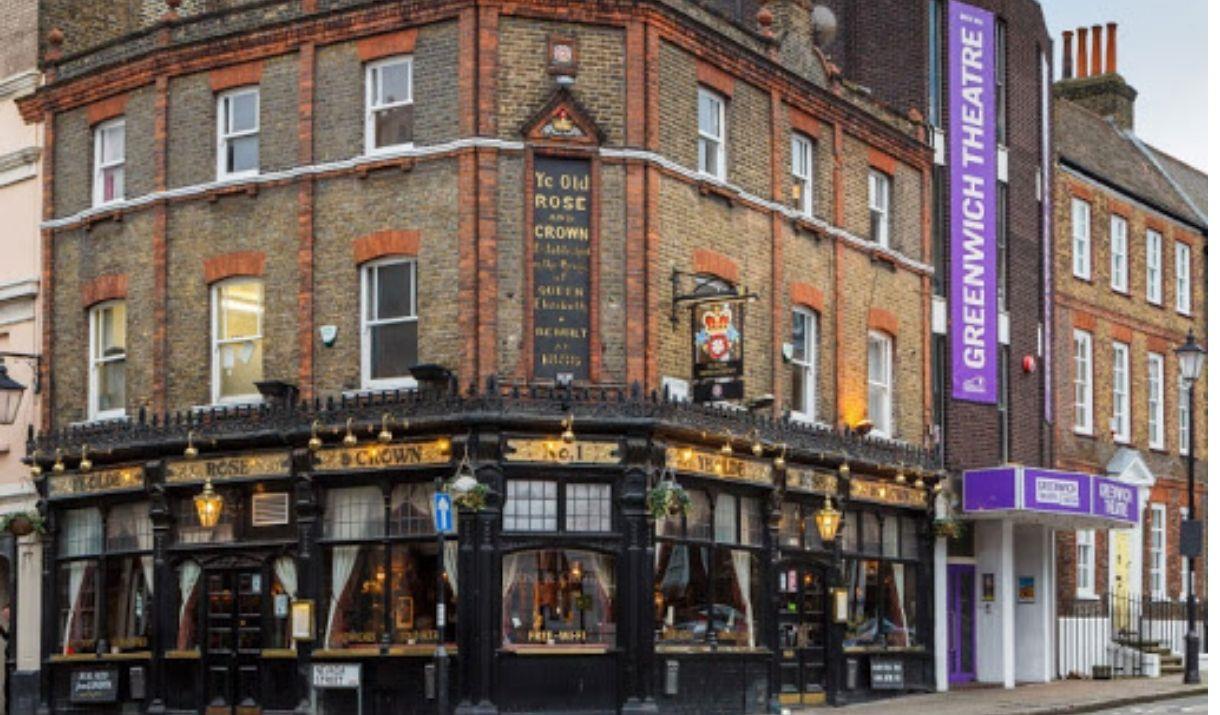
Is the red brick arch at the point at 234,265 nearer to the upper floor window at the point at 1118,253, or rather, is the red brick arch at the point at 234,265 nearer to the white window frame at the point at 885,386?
the white window frame at the point at 885,386

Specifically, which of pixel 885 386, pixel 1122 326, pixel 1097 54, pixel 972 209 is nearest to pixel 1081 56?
pixel 1097 54

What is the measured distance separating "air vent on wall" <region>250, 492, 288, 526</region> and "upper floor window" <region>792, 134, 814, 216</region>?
335 inches

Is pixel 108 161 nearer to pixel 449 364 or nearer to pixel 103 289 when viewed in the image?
pixel 103 289

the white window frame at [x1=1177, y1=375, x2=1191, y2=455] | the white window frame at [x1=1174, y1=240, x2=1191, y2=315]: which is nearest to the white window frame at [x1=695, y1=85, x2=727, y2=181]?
the white window frame at [x1=1174, y1=240, x2=1191, y2=315]

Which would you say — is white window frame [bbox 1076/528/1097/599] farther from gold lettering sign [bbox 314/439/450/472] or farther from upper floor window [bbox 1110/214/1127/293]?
gold lettering sign [bbox 314/439/450/472]

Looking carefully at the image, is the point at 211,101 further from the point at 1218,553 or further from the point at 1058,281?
the point at 1218,553

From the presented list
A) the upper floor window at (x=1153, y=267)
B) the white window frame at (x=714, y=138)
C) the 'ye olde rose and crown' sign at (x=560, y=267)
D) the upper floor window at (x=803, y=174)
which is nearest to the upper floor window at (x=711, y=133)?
the white window frame at (x=714, y=138)

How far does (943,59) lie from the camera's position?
34.2 metres

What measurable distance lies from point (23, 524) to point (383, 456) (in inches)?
258

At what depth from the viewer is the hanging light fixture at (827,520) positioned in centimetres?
2869

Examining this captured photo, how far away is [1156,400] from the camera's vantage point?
136 feet

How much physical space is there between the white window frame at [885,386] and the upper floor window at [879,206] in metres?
1.52

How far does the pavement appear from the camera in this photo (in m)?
27.4

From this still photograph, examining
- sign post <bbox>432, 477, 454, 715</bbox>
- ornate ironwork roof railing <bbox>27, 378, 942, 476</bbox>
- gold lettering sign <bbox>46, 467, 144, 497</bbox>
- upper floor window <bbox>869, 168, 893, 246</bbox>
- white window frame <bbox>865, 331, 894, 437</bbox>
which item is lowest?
sign post <bbox>432, 477, 454, 715</bbox>
